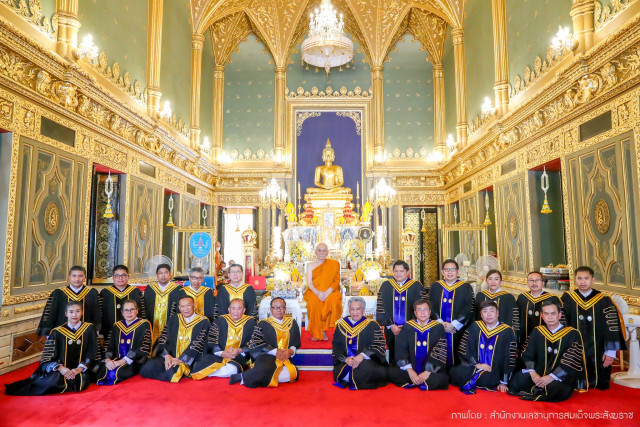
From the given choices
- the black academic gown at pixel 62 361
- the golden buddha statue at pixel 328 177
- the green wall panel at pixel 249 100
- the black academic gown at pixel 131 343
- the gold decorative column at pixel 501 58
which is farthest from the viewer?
the green wall panel at pixel 249 100

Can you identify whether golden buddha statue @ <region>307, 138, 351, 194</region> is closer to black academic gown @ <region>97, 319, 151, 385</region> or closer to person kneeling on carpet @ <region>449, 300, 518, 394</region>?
black academic gown @ <region>97, 319, 151, 385</region>

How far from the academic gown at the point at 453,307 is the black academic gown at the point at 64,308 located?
12.1ft

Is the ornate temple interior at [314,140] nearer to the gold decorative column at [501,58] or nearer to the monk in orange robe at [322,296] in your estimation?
the gold decorative column at [501,58]

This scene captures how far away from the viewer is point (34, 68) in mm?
4879

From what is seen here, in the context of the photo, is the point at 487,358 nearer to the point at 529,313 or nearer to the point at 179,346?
the point at 529,313

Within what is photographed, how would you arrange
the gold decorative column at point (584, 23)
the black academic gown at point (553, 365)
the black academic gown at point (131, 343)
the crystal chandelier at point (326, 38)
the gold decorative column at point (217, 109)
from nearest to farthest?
the black academic gown at point (553, 365)
the black academic gown at point (131, 343)
the gold decorative column at point (584, 23)
the crystal chandelier at point (326, 38)
the gold decorative column at point (217, 109)

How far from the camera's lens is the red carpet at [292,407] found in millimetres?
3234

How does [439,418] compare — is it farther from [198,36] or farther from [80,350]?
[198,36]

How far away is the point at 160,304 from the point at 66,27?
383cm

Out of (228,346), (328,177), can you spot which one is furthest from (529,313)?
(328,177)

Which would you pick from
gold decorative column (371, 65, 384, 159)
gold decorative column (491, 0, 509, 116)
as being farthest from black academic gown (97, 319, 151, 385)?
gold decorative column (371, 65, 384, 159)

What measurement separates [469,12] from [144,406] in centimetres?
1038

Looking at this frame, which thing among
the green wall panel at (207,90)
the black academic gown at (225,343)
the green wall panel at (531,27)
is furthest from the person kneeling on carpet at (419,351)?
the green wall panel at (207,90)

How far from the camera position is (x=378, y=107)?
12.4 metres
